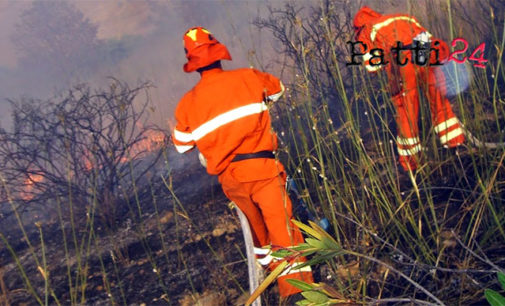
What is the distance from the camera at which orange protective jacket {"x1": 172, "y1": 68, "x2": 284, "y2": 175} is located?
7.79 ft

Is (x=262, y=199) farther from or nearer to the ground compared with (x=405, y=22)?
nearer to the ground

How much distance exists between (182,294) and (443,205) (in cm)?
184

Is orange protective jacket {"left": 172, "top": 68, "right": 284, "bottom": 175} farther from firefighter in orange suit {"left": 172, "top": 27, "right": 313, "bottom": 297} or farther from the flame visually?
the flame

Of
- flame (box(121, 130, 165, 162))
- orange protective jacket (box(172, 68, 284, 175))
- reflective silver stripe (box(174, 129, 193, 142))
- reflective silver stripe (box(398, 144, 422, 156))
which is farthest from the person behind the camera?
flame (box(121, 130, 165, 162))

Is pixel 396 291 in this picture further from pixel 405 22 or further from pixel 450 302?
pixel 405 22

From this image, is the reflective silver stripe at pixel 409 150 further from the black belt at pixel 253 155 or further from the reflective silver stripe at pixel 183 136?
the reflective silver stripe at pixel 183 136

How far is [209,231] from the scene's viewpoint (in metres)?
3.31

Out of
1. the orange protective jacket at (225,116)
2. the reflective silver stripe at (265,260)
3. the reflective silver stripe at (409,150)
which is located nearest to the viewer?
the reflective silver stripe at (409,150)

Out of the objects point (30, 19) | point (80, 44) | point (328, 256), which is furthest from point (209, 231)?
point (30, 19)

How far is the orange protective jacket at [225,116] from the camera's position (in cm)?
238

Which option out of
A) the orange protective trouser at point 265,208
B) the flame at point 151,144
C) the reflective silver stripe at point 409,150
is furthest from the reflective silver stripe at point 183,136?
the reflective silver stripe at point 409,150

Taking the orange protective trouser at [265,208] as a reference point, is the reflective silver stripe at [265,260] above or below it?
below

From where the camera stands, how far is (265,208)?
93.4 inches

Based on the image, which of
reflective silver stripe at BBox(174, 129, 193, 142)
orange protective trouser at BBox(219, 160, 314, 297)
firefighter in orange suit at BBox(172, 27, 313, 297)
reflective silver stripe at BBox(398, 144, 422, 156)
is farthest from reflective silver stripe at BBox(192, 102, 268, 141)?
reflective silver stripe at BBox(398, 144, 422, 156)
